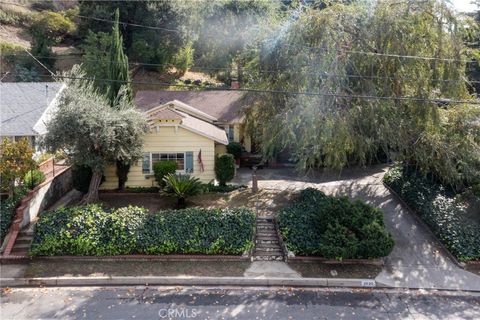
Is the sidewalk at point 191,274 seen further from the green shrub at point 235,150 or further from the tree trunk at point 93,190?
the green shrub at point 235,150

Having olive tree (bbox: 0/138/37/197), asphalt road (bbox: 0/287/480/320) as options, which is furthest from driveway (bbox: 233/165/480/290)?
olive tree (bbox: 0/138/37/197)

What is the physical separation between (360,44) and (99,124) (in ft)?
31.4

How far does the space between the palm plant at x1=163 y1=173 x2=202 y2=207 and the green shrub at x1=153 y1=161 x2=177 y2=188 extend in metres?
1.02

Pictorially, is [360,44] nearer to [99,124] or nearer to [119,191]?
[99,124]

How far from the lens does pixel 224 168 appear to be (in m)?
16.7

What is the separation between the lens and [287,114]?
13.5 meters

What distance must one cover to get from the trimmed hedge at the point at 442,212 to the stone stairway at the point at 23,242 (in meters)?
13.2

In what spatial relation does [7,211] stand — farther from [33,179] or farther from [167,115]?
[167,115]

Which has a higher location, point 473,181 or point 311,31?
point 311,31

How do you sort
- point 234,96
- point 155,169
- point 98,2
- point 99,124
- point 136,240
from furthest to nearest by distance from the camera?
point 98,2 → point 234,96 → point 155,169 → point 99,124 → point 136,240

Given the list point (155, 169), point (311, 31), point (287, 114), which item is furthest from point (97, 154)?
point (311, 31)

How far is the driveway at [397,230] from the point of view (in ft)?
35.8

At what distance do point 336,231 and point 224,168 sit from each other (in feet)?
21.7

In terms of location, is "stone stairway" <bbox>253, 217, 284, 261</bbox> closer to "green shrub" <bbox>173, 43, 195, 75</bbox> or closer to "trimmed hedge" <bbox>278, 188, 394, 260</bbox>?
"trimmed hedge" <bbox>278, 188, 394, 260</bbox>
